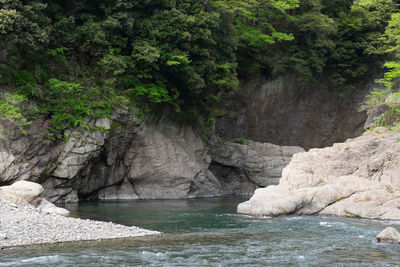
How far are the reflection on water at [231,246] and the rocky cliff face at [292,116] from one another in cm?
2547

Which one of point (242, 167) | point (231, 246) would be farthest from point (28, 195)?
point (242, 167)

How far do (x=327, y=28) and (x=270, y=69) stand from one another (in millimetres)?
6425

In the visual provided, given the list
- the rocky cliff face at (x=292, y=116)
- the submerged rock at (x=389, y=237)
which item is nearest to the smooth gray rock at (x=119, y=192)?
the rocky cliff face at (x=292, y=116)

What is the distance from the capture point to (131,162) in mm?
30281

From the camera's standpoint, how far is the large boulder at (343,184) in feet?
66.0

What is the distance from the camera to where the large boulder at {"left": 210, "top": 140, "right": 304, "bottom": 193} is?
36969 millimetres

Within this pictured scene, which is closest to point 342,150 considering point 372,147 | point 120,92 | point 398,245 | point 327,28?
point 372,147

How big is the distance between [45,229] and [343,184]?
1294cm

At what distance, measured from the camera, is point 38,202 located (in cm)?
2027

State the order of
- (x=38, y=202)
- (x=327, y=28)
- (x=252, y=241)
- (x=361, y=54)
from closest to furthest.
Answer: (x=252, y=241) → (x=38, y=202) → (x=327, y=28) → (x=361, y=54)

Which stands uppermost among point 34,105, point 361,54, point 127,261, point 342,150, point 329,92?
point 361,54

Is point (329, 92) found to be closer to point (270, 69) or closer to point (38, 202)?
point (270, 69)

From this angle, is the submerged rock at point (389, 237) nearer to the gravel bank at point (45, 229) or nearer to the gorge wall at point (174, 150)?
the gravel bank at point (45, 229)

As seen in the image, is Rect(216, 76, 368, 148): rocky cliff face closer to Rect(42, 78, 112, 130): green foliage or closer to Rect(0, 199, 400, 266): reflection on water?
Rect(42, 78, 112, 130): green foliage
